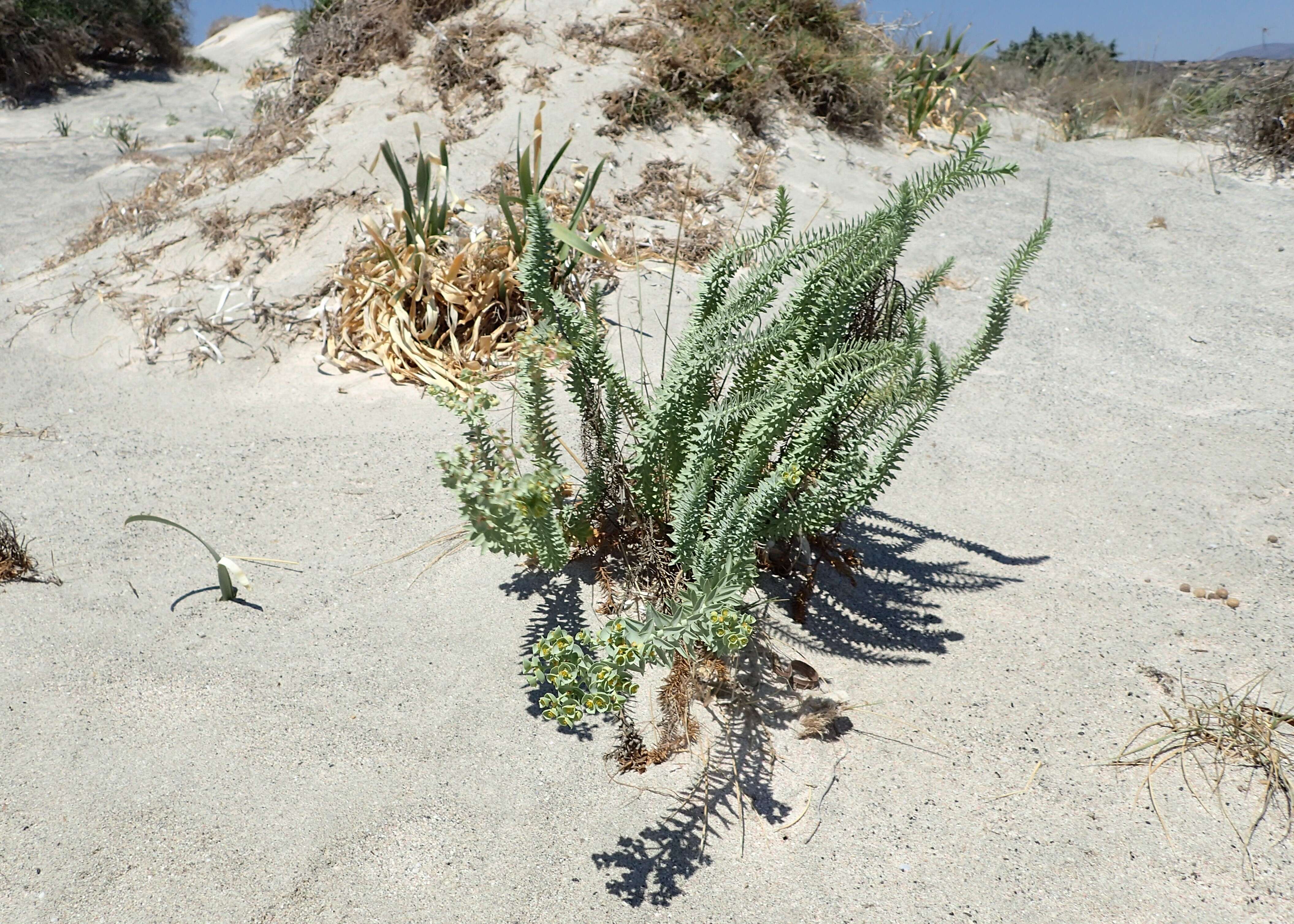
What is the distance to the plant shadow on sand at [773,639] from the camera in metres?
1.66

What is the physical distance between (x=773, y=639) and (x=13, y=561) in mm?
2104

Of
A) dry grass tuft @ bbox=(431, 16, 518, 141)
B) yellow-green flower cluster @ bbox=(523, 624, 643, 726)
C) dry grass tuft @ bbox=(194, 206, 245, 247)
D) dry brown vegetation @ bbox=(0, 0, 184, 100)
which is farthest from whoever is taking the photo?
dry brown vegetation @ bbox=(0, 0, 184, 100)

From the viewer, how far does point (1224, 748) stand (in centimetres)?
187

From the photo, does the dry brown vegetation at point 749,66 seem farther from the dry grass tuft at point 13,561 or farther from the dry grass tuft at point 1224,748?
the dry grass tuft at point 1224,748

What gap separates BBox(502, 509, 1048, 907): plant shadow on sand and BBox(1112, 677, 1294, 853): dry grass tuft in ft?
1.64

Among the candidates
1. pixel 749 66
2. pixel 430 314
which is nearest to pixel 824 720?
pixel 430 314

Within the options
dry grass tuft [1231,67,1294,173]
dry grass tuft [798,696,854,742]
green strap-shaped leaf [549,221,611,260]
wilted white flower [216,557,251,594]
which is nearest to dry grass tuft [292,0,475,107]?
green strap-shaped leaf [549,221,611,260]

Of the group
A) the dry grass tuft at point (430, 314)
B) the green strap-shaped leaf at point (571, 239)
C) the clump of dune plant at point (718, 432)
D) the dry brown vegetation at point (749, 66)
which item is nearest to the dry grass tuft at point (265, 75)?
the dry brown vegetation at point (749, 66)

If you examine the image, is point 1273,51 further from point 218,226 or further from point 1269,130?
point 218,226

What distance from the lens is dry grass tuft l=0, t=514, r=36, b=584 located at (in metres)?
2.33

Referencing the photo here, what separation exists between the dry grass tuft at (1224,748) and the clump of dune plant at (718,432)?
0.83m

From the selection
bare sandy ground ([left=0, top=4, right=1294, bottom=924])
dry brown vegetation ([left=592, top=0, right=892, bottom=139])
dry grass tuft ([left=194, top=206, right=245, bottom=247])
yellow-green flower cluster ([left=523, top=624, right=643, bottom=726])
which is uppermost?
dry brown vegetation ([left=592, top=0, right=892, bottom=139])

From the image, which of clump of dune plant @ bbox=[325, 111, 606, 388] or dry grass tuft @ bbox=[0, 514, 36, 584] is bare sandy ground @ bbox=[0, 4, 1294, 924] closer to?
dry grass tuft @ bbox=[0, 514, 36, 584]

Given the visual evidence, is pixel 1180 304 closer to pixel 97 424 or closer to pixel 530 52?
pixel 530 52
